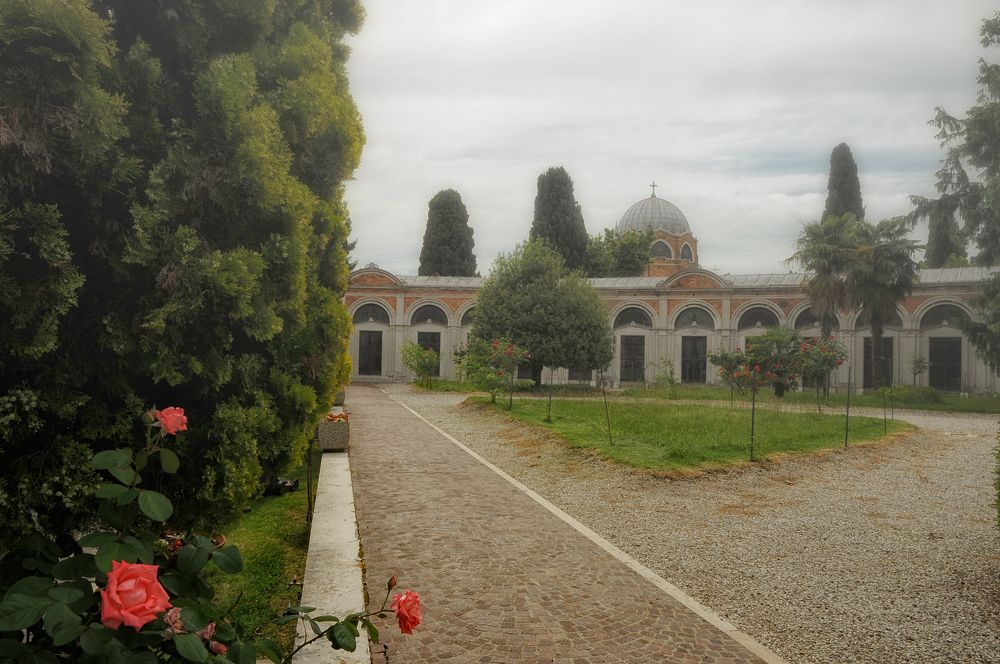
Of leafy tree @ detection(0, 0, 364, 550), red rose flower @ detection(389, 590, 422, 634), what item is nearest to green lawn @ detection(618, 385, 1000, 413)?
leafy tree @ detection(0, 0, 364, 550)

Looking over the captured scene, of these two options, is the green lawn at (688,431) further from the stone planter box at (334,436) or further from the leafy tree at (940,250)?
the leafy tree at (940,250)

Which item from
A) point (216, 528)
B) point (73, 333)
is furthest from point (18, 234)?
point (216, 528)

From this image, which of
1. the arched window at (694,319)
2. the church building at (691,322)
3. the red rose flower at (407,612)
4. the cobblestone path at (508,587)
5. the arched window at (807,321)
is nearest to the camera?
the red rose flower at (407,612)

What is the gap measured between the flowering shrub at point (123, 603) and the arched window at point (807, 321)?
29606mm

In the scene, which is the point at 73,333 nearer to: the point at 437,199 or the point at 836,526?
the point at 836,526

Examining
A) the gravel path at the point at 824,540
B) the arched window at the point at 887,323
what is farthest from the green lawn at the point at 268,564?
the arched window at the point at 887,323

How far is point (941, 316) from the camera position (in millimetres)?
26688

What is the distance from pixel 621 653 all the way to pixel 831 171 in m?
38.2

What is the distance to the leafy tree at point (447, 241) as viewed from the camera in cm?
4025

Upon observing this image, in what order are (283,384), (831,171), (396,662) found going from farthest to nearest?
(831,171), (283,384), (396,662)

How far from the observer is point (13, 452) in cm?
325

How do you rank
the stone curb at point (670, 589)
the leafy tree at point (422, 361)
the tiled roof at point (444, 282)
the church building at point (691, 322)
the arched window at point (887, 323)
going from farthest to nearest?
the tiled roof at point (444, 282)
the leafy tree at point (422, 361)
the church building at point (691, 322)
the arched window at point (887, 323)
the stone curb at point (670, 589)

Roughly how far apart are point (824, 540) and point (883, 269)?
67.5ft

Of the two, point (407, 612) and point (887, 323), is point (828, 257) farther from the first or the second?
A: point (407, 612)
